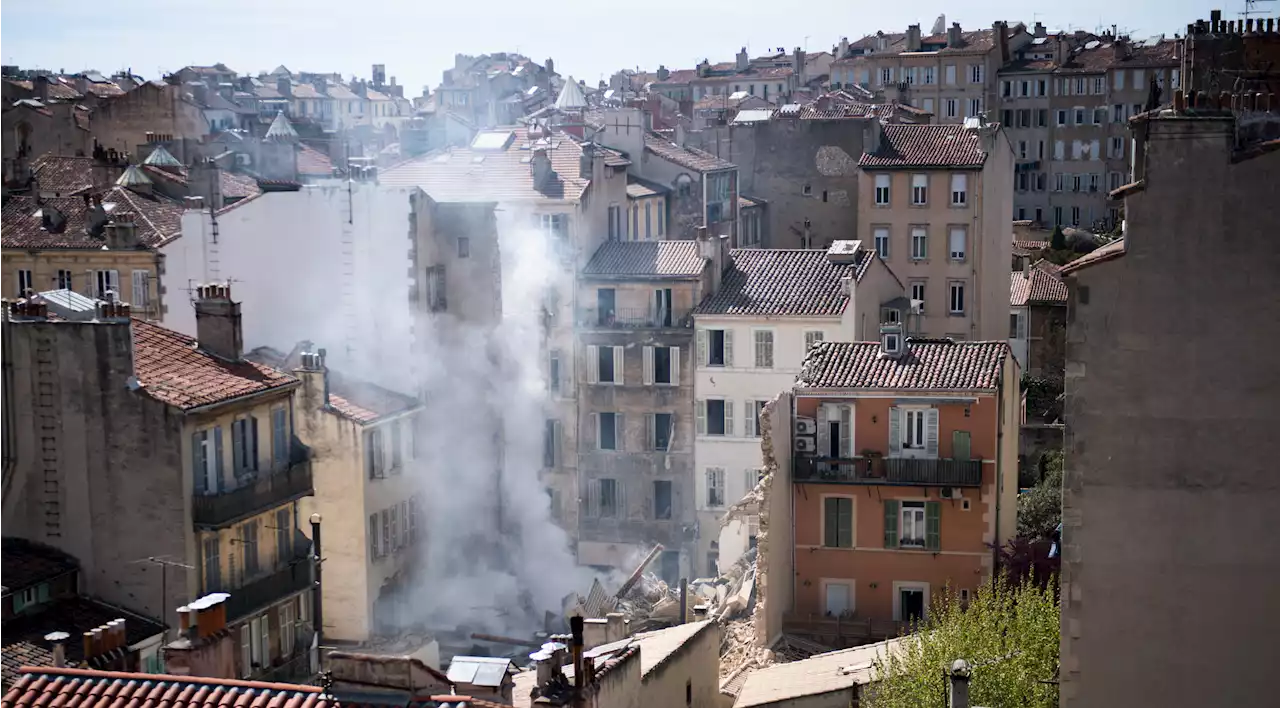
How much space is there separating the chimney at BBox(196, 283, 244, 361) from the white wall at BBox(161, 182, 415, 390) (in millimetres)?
13497

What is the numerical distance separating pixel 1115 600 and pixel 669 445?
33.8 meters

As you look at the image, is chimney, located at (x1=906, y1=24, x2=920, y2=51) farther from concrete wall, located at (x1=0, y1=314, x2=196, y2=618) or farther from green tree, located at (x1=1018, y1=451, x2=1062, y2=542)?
concrete wall, located at (x1=0, y1=314, x2=196, y2=618)

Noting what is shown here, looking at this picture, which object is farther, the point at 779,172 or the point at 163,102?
the point at 163,102

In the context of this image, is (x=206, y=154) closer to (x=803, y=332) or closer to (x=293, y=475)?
(x=803, y=332)

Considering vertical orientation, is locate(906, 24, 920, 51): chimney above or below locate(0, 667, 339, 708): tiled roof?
above

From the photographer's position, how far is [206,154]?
74562mm

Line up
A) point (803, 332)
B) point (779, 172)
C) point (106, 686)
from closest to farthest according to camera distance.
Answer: point (106, 686)
point (803, 332)
point (779, 172)

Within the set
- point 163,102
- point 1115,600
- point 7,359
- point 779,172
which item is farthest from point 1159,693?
point 163,102

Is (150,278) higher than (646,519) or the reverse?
higher

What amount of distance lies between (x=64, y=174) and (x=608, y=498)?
1012 inches

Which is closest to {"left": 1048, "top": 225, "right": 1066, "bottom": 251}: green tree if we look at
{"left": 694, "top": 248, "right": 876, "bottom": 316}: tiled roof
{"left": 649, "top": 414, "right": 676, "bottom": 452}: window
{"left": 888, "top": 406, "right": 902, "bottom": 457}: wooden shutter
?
{"left": 694, "top": 248, "right": 876, "bottom": 316}: tiled roof

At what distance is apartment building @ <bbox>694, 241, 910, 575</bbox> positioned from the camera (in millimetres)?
51344

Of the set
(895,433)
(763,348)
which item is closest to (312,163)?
(763,348)

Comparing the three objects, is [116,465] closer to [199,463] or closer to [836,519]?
[199,463]
